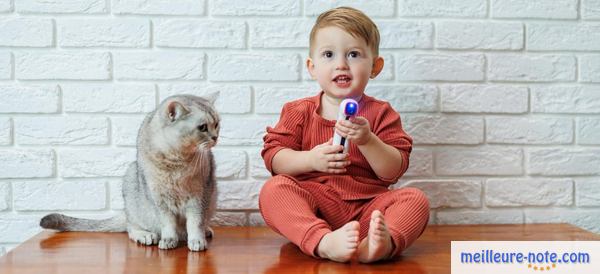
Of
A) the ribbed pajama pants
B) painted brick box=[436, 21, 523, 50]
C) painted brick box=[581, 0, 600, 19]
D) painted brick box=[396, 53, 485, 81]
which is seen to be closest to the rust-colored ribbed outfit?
the ribbed pajama pants

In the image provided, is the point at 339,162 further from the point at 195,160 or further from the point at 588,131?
the point at 588,131

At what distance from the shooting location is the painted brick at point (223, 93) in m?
1.61

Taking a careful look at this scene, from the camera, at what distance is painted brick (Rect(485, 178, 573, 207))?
169 centimetres

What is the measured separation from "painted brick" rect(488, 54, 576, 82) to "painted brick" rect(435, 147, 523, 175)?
19 cm

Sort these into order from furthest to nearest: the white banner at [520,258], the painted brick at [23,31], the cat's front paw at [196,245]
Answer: the painted brick at [23,31], the cat's front paw at [196,245], the white banner at [520,258]

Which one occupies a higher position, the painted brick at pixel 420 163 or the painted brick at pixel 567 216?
the painted brick at pixel 420 163

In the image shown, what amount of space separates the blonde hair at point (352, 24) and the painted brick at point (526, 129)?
47 cm

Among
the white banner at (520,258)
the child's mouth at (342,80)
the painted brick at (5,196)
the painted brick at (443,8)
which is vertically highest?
the painted brick at (443,8)

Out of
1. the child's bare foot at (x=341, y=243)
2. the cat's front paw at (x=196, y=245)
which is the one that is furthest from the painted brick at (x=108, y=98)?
the child's bare foot at (x=341, y=243)

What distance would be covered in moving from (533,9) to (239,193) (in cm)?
91

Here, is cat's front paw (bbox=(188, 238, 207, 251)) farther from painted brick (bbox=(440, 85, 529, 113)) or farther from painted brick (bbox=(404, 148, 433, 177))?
painted brick (bbox=(440, 85, 529, 113))

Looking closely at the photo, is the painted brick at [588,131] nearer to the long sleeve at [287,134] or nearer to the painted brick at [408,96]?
the painted brick at [408,96]

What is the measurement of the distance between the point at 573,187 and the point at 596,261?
24.0 inches

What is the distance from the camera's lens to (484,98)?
1666mm
